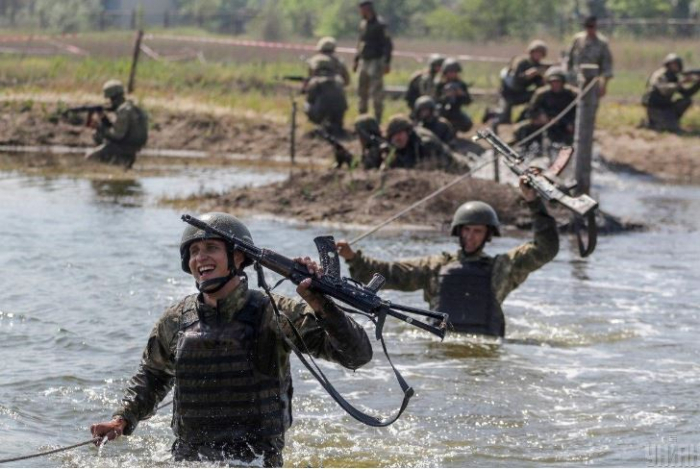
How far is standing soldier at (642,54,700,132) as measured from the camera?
27.7 meters

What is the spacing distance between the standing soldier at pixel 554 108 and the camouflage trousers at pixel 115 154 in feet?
19.0

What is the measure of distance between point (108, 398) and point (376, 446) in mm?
2089

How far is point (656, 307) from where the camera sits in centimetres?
1488

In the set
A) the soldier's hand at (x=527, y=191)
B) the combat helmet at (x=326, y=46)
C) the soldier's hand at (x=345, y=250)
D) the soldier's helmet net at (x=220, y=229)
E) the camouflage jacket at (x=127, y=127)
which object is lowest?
the camouflage jacket at (x=127, y=127)

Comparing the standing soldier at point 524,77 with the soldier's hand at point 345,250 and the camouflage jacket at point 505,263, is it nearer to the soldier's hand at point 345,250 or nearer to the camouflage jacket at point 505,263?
the camouflage jacket at point 505,263

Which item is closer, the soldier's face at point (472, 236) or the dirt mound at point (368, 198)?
the soldier's face at point (472, 236)

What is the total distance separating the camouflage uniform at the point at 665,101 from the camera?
1089 inches

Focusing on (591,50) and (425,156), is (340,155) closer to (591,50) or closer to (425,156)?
(425,156)

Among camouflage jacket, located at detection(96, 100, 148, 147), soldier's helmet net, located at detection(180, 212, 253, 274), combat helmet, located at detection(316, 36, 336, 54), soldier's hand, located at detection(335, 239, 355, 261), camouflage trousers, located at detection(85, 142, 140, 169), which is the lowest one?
camouflage trousers, located at detection(85, 142, 140, 169)

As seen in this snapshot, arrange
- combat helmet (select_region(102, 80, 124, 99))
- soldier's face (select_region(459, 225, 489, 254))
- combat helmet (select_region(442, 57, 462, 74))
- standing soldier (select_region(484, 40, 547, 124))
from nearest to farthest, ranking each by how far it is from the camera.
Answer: soldier's face (select_region(459, 225, 489, 254)) → combat helmet (select_region(102, 80, 124, 99)) → combat helmet (select_region(442, 57, 462, 74)) → standing soldier (select_region(484, 40, 547, 124))

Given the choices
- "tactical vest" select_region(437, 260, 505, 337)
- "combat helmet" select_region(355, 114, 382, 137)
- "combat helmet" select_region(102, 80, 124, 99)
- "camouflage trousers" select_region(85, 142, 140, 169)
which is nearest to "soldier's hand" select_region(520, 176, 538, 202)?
"tactical vest" select_region(437, 260, 505, 337)

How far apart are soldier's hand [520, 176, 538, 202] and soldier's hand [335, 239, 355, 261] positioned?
1.67m

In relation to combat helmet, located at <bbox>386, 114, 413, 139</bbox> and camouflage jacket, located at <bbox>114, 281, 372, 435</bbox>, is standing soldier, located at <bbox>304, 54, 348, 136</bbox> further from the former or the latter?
camouflage jacket, located at <bbox>114, 281, 372, 435</bbox>

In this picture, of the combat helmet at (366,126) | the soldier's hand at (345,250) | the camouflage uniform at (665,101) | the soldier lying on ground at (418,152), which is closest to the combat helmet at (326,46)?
the camouflage uniform at (665,101)
